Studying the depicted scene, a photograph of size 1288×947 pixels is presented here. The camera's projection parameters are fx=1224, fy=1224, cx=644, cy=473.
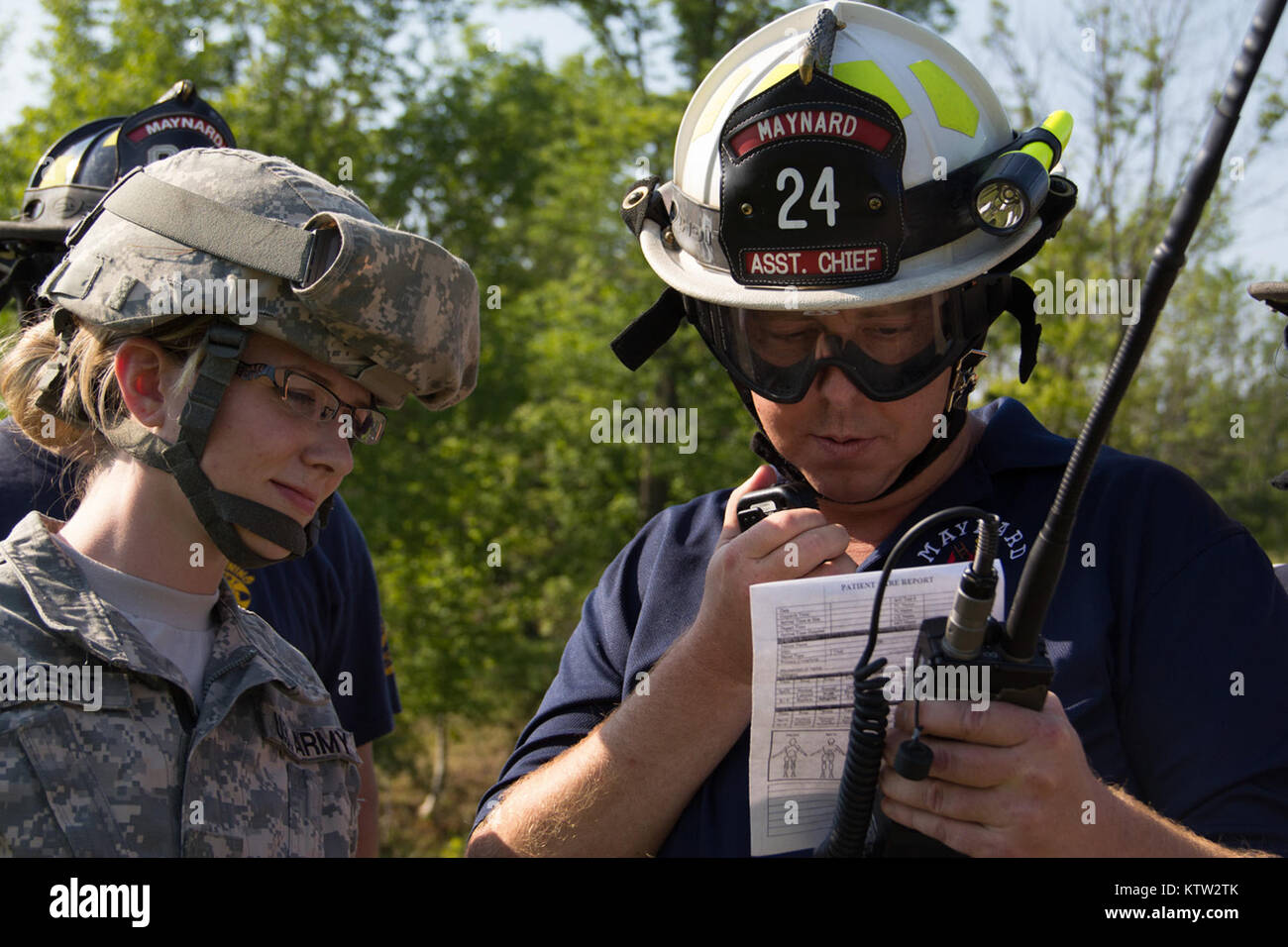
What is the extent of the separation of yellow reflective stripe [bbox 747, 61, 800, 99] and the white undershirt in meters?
1.69

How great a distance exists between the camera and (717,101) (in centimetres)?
292

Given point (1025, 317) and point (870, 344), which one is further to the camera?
point (1025, 317)

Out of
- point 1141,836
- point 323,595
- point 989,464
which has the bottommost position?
point 1141,836

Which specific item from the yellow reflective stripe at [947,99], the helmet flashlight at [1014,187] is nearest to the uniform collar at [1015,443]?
the helmet flashlight at [1014,187]

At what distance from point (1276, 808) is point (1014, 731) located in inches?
25.2

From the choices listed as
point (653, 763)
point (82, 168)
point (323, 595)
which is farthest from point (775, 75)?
point (82, 168)

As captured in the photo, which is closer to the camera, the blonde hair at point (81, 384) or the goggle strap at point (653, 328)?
the blonde hair at point (81, 384)

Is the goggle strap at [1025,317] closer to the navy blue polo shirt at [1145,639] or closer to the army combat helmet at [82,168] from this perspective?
the navy blue polo shirt at [1145,639]

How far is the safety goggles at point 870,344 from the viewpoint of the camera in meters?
2.71

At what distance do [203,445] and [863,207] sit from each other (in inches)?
59.4

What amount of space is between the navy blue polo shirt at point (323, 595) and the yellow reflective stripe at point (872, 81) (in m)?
2.05

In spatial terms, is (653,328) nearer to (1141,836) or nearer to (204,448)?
(204,448)

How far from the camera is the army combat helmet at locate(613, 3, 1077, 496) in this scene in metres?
2.64
